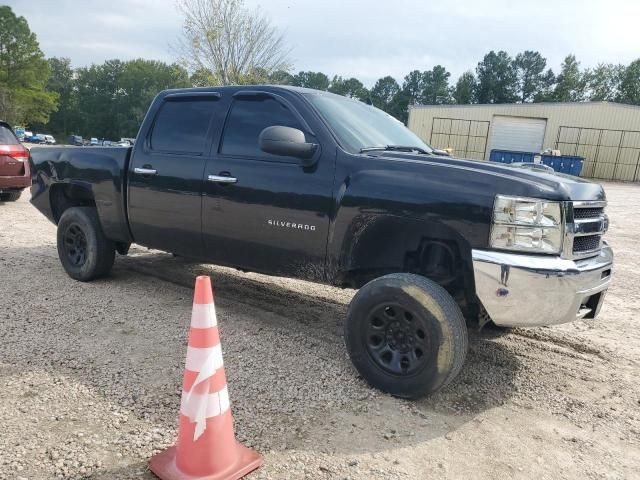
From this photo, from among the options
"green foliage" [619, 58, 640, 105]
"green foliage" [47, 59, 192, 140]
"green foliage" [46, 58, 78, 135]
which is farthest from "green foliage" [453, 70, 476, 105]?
"green foliage" [46, 58, 78, 135]

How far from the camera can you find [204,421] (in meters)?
2.25

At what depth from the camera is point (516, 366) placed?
372 centimetres

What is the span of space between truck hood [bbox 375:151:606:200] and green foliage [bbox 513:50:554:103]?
98.5 m

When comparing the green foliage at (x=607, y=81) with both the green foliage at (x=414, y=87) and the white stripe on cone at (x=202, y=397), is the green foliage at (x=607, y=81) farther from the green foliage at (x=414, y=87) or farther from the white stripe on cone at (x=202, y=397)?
the white stripe on cone at (x=202, y=397)

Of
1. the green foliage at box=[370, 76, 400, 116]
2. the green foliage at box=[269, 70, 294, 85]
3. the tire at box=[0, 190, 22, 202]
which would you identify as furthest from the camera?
the green foliage at box=[370, 76, 400, 116]

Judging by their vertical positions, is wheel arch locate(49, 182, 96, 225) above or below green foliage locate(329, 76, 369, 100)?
below

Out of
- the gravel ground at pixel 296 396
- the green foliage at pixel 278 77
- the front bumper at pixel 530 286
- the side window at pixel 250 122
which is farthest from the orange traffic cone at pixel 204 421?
the green foliage at pixel 278 77

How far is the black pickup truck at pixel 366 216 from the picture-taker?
2.87 m

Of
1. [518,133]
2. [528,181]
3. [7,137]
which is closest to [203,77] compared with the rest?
[7,137]

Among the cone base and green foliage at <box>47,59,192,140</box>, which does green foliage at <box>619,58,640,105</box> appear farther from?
the cone base

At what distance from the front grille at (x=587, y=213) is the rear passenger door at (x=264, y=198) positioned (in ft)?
5.10

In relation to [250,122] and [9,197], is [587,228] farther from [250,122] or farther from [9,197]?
[9,197]

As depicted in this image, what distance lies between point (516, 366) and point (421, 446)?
144 centimetres

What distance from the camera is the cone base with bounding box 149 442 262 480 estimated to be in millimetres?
2227
